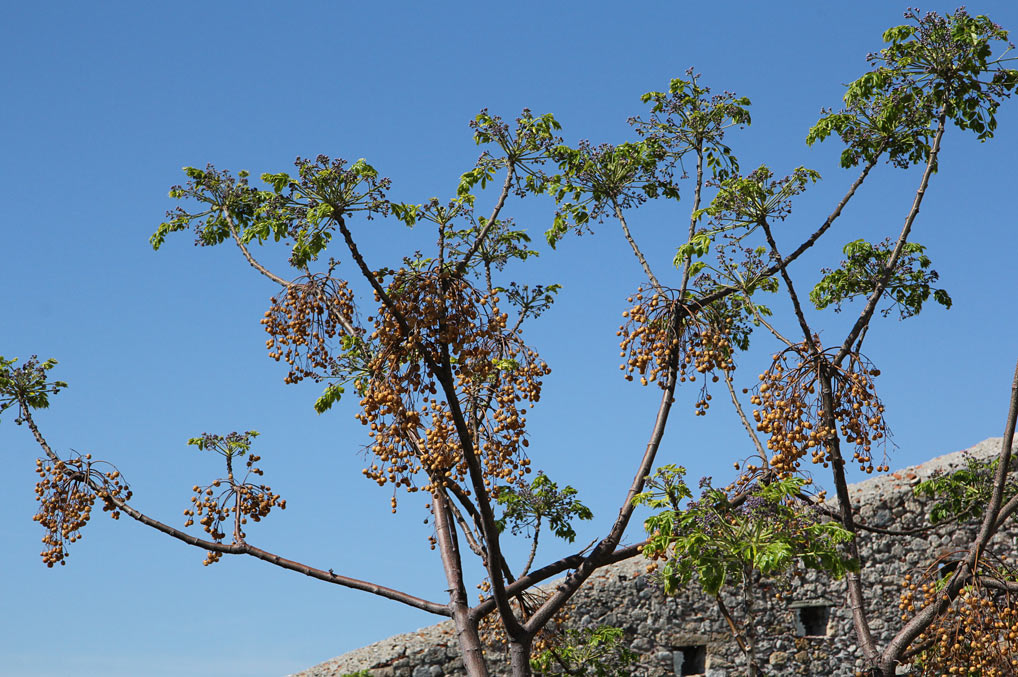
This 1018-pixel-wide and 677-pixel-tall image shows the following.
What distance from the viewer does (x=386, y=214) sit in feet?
22.9

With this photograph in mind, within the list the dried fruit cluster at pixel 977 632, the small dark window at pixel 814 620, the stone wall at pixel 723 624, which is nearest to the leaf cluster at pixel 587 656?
the stone wall at pixel 723 624

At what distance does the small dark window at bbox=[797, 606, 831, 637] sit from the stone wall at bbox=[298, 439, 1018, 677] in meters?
0.01

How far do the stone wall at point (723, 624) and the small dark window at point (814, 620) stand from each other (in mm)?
15

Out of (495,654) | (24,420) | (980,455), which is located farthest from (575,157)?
(980,455)

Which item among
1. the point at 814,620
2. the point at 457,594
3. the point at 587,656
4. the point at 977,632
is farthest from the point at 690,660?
the point at 457,594

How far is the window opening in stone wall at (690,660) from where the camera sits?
13.9m

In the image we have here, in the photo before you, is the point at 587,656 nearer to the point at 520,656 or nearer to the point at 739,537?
the point at 520,656

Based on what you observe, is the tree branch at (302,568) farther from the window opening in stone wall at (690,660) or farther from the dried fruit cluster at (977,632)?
the window opening in stone wall at (690,660)

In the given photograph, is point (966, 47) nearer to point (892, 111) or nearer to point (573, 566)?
point (892, 111)

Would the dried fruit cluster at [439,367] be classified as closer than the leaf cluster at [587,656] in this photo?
Yes

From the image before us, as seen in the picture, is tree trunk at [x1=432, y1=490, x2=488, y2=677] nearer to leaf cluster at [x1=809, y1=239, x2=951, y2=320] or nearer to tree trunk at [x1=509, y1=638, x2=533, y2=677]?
tree trunk at [x1=509, y1=638, x2=533, y2=677]

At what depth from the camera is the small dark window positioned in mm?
14062

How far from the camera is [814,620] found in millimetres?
14180

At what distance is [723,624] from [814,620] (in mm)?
1396
